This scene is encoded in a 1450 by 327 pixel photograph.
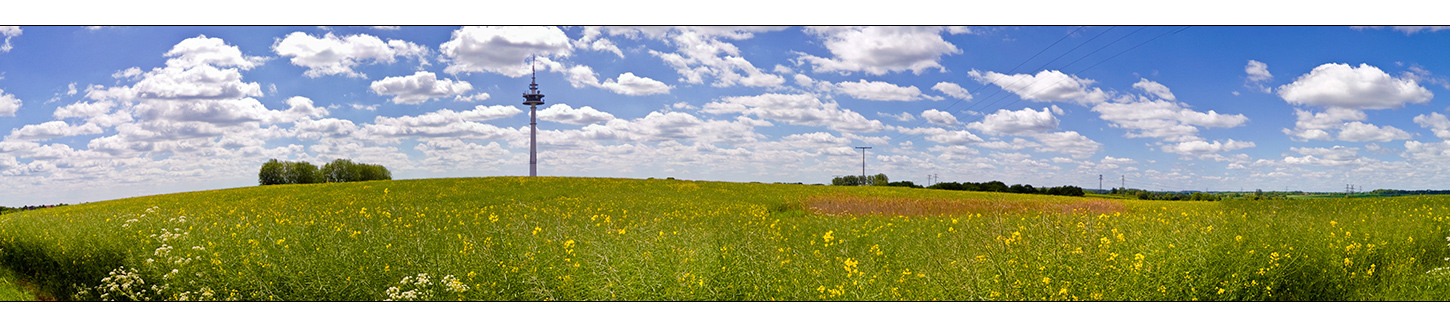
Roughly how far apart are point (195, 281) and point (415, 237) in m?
2.68

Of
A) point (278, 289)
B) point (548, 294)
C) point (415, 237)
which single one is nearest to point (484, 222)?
point (415, 237)

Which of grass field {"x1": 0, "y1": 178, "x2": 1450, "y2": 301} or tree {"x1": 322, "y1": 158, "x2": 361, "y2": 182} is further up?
tree {"x1": 322, "y1": 158, "x2": 361, "y2": 182}

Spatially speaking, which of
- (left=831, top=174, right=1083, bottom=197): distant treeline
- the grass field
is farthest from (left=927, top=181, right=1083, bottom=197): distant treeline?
the grass field

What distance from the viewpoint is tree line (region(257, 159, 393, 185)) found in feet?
114

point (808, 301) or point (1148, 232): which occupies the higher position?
point (1148, 232)

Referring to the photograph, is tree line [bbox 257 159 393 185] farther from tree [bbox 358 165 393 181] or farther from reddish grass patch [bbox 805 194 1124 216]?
reddish grass patch [bbox 805 194 1124 216]

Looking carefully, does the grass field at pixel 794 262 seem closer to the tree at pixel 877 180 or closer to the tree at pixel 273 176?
the tree at pixel 273 176

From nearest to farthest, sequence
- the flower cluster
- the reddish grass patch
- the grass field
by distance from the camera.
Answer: the grass field < the flower cluster < the reddish grass patch

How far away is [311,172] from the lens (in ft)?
125

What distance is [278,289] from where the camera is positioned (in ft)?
26.6

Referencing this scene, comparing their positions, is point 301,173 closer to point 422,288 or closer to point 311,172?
point 311,172

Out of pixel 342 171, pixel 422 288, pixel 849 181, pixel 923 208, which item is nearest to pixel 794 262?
pixel 422 288

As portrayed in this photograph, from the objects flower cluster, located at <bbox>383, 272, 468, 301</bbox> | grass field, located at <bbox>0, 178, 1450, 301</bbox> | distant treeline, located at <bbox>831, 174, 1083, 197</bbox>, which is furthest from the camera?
distant treeline, located at <bbox>831, 174, 1083, 197</bbox>

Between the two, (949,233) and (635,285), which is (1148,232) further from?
(635,285)
